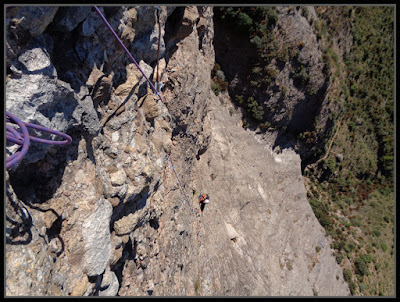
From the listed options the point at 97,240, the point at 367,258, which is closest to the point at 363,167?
the point at 367,258

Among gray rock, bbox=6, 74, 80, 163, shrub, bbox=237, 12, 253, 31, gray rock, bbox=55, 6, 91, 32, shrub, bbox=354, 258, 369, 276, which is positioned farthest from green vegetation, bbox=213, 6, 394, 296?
gray rock, bbox=6, 74, 80, 163

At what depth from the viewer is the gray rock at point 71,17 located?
5551 mm

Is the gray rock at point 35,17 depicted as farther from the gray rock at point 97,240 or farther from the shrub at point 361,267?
the shrub at point 361,267

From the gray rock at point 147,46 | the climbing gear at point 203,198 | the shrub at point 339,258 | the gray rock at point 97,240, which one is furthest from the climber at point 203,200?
the shrub at point 339,258

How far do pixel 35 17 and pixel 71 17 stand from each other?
3.33 ft

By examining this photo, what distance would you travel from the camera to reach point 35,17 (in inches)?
187

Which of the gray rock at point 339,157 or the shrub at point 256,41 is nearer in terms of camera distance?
the shrub at point 256,41

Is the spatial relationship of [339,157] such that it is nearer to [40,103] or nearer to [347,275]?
[347,275]

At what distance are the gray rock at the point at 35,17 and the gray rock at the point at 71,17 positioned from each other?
0.56 metres

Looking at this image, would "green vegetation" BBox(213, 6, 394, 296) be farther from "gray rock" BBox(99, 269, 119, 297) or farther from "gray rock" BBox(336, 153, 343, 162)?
"gray rock" BBox(99, 269, 119, 297)

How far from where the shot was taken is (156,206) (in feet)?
33.0

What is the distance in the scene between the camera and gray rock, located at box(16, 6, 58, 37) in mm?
4629

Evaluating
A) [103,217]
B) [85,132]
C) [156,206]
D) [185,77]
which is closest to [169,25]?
[185,77]

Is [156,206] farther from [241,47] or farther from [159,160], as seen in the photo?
[241,47]
